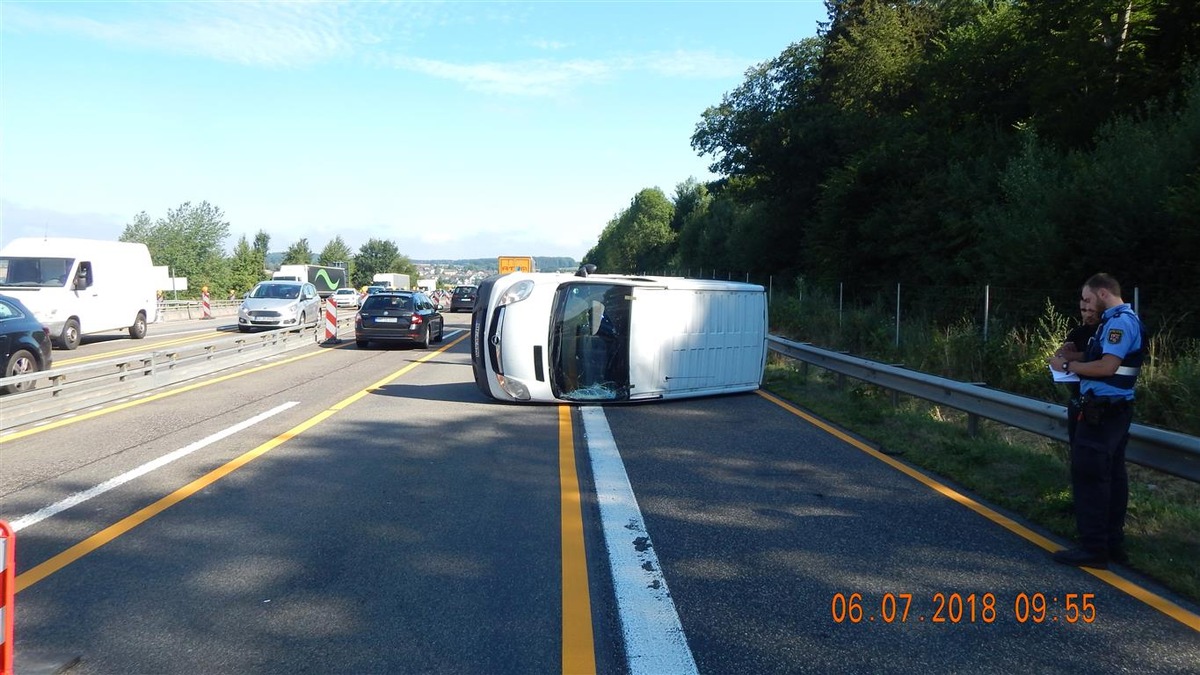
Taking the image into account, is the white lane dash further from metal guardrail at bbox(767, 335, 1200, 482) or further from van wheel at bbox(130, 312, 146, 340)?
van wheel at bbox(130, 312, 146, 340)

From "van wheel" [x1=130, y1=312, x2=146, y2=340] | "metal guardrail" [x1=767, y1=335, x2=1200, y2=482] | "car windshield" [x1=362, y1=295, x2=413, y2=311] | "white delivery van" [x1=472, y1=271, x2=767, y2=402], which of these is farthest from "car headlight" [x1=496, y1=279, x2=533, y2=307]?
"van wheel" [x1=130, y1=312, x2=146, y2=340]

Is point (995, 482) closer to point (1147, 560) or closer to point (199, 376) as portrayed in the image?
point (1147, 560)

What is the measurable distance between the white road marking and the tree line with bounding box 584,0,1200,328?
34.2 ft

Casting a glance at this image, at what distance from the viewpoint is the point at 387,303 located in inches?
918

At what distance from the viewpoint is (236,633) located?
4348 millimetres

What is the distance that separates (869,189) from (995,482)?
24.0 m

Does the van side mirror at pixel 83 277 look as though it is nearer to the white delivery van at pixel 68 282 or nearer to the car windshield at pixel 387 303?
the white delivery van at pixel 68 282

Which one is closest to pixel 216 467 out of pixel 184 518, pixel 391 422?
pixel 184 518

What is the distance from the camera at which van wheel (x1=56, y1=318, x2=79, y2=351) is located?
22.0 meters

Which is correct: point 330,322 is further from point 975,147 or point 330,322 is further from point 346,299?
point 346,299

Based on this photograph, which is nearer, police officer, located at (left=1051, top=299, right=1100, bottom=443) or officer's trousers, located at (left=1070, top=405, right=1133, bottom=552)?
officer's trousers, located at (left=1070, top=405, right=1133, bottom=552)

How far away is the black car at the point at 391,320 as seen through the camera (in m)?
22.9

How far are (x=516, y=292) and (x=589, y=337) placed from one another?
3.75ft
